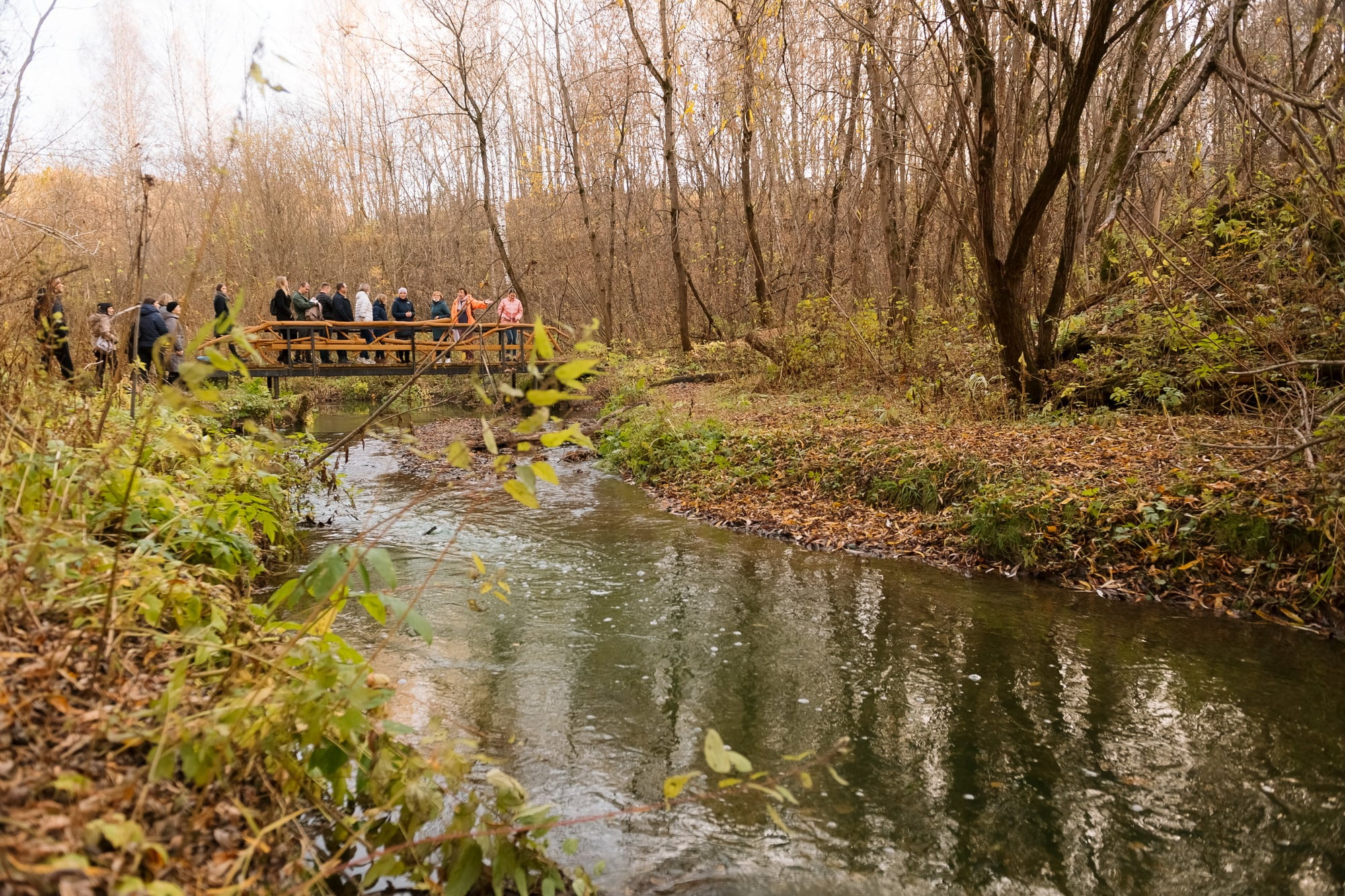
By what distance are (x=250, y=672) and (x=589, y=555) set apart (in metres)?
5.01

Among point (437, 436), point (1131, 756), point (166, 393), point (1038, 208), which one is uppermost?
point (1038, 208)

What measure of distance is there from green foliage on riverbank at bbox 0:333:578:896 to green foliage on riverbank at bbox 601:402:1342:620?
5.46 metres

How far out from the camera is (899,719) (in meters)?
4.34

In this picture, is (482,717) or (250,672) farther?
(482,717)

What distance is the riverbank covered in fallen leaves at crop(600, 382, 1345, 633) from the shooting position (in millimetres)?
5867

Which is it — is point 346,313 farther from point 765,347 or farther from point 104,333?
point 104,333

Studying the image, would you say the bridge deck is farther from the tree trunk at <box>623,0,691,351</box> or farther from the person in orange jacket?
the person in orange jacket

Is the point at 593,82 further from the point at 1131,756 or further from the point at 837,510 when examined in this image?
the point at 1131,756

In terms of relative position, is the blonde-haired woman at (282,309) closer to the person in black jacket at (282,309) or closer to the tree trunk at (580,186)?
the person in black jacket at (282,309)

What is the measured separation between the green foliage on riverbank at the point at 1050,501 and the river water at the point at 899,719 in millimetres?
423

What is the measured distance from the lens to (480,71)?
21953 millimetres

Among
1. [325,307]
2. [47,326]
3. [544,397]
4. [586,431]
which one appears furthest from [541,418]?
[325,307]

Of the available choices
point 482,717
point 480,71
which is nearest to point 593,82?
point 480,71

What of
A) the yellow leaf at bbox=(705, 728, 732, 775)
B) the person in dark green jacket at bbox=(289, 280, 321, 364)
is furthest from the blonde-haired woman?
the yellow leaf at bbox=(705, 728, 732, 775)
